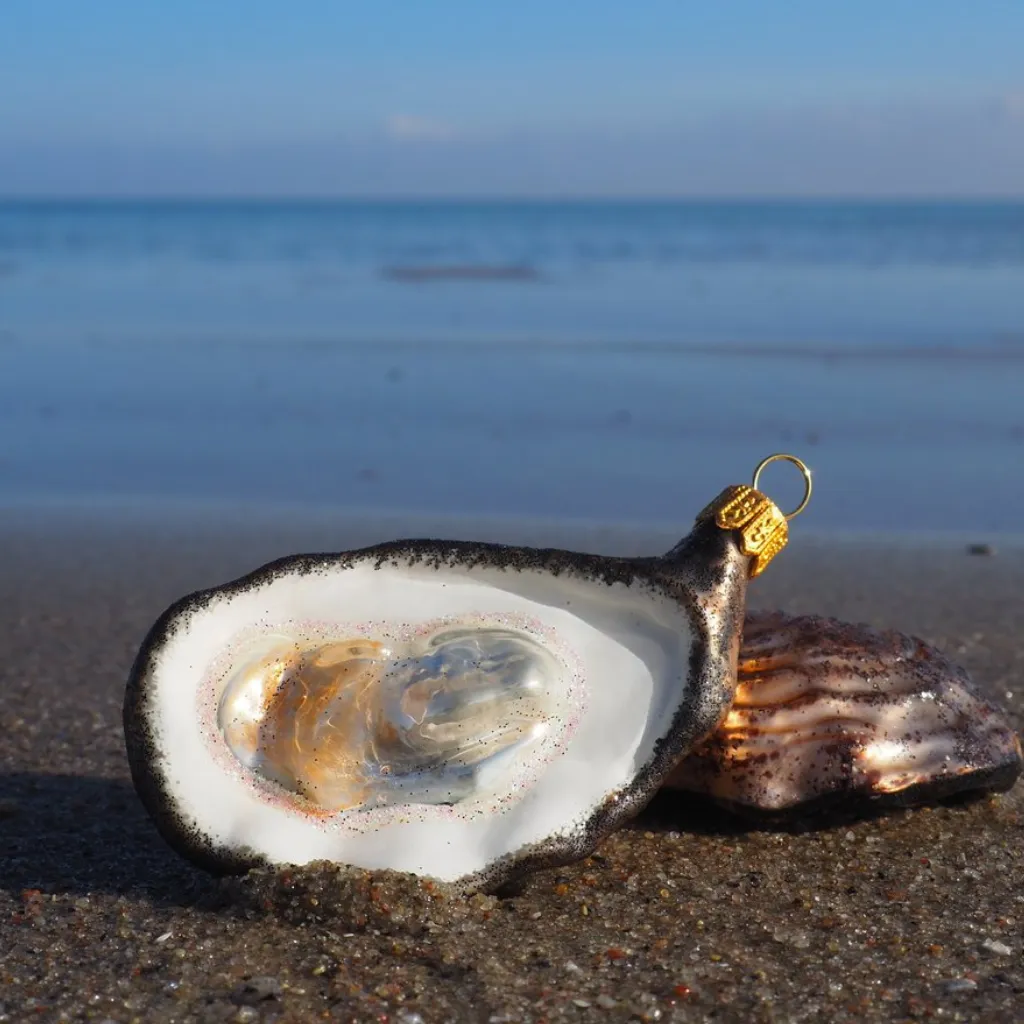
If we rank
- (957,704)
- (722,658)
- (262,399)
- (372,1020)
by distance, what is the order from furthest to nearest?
(262,399) < (957,704) < (722,658) < (372,1020)

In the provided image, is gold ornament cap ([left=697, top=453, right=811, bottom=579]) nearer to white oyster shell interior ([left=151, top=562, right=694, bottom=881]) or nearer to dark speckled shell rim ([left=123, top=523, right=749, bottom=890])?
dark speckled shell rim ([left=123, top=523, right=749, bottom=890])

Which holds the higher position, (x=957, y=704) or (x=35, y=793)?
(x=957, y=704)

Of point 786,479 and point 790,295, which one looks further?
point 790,295

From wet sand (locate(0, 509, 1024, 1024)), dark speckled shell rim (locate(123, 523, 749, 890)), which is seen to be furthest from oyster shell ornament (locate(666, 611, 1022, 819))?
dark speckled shell rim (locate(123, 523, 749, 890))

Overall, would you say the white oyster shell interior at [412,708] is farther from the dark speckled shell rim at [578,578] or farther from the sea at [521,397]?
the sea at [521,397]

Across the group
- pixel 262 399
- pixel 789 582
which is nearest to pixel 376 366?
pixel 262 399

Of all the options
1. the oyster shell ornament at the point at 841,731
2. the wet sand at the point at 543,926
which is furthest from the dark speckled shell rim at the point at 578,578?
the oyster shell ornament at the point at 841,731

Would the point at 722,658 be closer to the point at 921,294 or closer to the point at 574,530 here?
the point at 574,530
